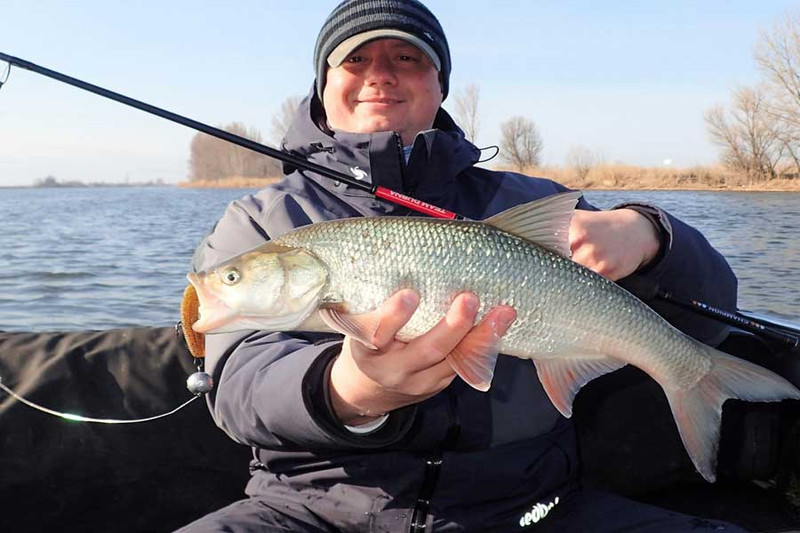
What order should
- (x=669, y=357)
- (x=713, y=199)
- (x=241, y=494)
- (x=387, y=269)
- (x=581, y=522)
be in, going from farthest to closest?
(x=713, y=199) < (x=241, y=494) < (x=581, y=522) < (x=669, y=357) < (x=387, y=269)

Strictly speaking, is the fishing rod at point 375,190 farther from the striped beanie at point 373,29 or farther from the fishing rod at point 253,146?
the striped beanie at point 373,29

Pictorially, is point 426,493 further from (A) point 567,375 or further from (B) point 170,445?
(B) point 170,445

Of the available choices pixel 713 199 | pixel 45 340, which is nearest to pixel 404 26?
pixel 45 340

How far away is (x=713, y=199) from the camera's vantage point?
27359mm

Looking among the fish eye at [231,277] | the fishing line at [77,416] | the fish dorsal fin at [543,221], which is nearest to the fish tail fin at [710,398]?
the fish dorsal fin at [543,221]

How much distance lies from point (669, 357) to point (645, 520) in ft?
2.26

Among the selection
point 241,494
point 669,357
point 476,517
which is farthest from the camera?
point 241,494

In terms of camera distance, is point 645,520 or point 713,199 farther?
point 713,199

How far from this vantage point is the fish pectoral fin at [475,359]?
6.28 feet

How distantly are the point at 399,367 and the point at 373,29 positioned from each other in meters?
1.64

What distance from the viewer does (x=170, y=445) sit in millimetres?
3062

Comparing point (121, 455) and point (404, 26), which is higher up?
point (404, 26)

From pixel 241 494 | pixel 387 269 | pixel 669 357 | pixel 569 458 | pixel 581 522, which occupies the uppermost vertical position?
pixel 387 269

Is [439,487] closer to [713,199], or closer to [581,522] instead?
[581,522]
